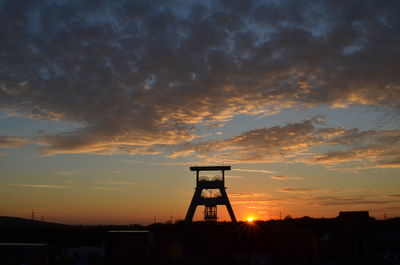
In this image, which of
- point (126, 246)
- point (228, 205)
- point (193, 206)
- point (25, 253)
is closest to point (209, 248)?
point (126, 246)

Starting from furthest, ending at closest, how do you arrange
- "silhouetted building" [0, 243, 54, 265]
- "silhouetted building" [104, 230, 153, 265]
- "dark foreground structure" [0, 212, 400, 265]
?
1. "silhouetted building" [0, 243, 54, 265]
2. "silhouetted building" [104, 230, 153, 265]
3. "dark foreground structure" [0, 212, 400, 265]

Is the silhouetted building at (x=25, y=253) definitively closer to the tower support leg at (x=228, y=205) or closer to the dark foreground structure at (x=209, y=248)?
the dark foreground structure at (x=209, y=248)

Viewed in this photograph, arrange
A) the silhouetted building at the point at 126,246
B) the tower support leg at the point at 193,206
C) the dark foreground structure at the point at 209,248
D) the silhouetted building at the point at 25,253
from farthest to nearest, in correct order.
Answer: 1. the tower support leg at the point at 193,206
2. the silhouetted building at the point at 25,253
3. the silhouetted building at the point at 126,246
4. the dark foreground structure at the point at 209,248

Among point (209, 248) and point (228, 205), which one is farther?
point (228, 205)

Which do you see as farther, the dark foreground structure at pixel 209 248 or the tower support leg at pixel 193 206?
Answer: the tower support leg at pixel 193 206

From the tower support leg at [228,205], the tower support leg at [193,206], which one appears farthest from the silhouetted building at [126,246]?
the tower support leg at [228,205]

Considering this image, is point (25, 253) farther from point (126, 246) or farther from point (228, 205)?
point (228, 205)

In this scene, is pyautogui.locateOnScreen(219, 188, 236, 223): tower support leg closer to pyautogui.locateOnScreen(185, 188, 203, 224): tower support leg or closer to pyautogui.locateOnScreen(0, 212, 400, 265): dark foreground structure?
pyautogui.locateOnScreen(185, 188, 203, 224): tower support leg

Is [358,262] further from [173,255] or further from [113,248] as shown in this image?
[113,248]

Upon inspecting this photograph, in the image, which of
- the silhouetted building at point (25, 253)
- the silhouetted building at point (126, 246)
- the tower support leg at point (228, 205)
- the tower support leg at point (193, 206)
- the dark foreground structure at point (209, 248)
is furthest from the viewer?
the tower support leg at point (228, 205)

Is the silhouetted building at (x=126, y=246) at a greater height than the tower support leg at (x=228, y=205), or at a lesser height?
lesser

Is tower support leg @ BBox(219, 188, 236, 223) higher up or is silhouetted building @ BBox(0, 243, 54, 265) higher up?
tower support leg @ BBox(219, 188, 236, 223)

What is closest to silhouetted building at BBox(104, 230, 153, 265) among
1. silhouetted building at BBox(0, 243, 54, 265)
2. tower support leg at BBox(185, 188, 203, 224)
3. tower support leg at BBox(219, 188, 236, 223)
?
tower support leg at BBox(185, 188, 203, 224)

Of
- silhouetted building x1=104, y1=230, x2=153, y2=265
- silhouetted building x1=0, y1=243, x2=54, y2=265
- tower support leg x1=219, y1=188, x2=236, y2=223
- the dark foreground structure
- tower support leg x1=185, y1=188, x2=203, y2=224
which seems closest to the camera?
the dark foreground structure
